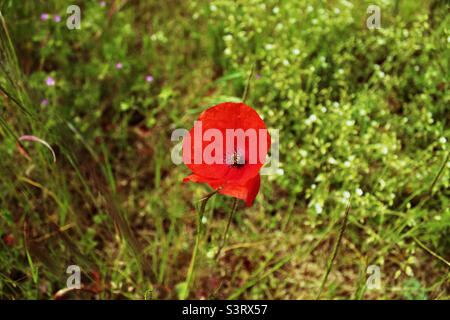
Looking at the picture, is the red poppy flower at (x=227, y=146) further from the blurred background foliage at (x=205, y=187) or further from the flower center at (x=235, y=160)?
the blurred background foliage at (x=205, y=187)

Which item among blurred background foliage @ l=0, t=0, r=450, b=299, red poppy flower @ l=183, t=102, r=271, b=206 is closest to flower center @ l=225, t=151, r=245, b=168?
red poppy flower @ l=183, t=102, r=271, b=206

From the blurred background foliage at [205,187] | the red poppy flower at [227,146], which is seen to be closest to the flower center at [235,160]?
the red poppy flower at [227,146]

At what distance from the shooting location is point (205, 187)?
6.14ft

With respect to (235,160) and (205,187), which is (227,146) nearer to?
(235,160)

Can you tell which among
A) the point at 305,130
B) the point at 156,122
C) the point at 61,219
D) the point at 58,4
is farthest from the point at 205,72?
the point at 61,219

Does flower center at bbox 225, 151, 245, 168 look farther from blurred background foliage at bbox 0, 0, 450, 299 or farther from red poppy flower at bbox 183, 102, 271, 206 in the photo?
blurred background foliage at bbox 0, 0, 450, 299

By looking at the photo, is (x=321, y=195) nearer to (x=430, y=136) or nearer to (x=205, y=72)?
(x=430, y=136)

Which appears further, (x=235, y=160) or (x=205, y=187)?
(x=205, y=187)

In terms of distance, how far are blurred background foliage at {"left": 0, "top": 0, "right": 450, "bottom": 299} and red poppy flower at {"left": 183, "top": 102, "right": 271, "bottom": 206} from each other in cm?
36

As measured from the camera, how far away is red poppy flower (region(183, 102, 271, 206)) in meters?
1.09

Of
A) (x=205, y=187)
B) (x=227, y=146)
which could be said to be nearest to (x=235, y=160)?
(x=227, y=146)

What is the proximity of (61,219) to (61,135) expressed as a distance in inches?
18.0

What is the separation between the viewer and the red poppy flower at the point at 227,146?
109 cm

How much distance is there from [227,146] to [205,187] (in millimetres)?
662
